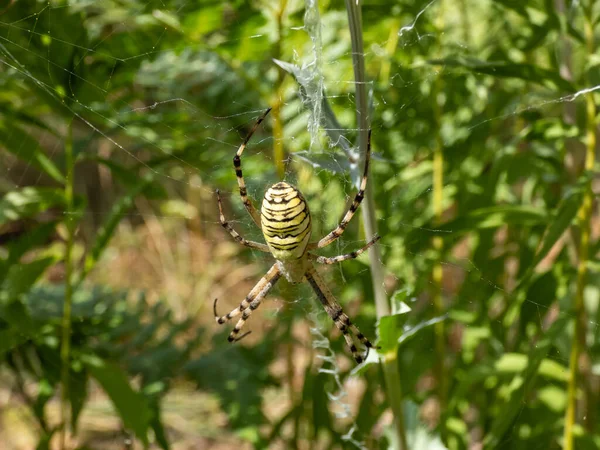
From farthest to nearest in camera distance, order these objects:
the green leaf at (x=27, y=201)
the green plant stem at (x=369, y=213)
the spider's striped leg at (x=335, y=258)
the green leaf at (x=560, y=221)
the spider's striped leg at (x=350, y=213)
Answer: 1. the green leaf at (x=27, y=201)
2. the spider's striped leg at (x=335, y=258)
3. the green leaf at (x=560, y=221)
4. the spider's striped leg at (x=350, y=213)
5. the green plant stem at (x=369, y=213)

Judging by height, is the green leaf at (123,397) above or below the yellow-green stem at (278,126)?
below

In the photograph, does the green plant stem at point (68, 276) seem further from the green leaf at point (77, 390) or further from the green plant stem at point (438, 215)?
the green plant stem at point (438, 215)

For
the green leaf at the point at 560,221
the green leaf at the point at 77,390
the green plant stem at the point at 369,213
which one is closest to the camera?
the green plant stem at the point at 369,213

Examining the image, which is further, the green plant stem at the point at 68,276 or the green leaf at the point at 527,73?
the green plant stem at the point at 68,276

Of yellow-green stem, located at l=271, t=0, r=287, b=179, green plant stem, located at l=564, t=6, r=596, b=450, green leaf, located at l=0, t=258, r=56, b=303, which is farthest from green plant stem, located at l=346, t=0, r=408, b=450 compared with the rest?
green leaf, located at l=0, t=258, r=56, b=303

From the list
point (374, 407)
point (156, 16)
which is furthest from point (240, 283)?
point (156, 16)

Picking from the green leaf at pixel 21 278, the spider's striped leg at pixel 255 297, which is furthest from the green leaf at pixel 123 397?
the spider's striped leg at pixel 255 297
